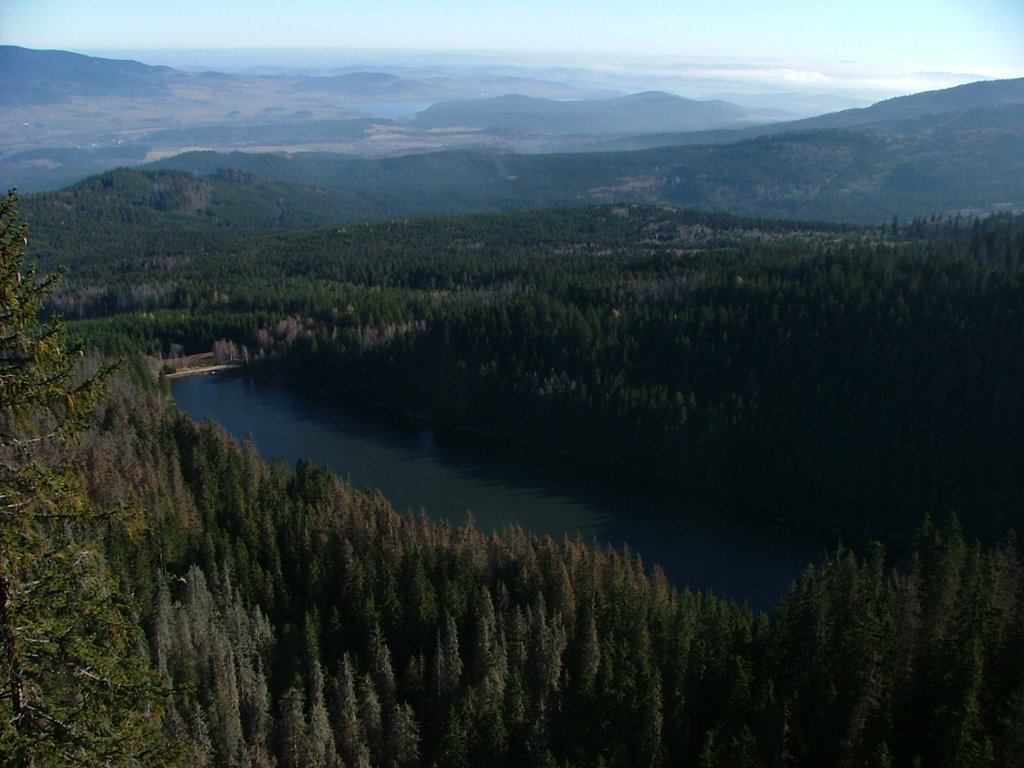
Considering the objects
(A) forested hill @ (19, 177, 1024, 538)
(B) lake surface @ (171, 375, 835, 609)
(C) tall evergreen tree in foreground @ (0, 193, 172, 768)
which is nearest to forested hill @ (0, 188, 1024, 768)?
(C) tall evergreen tree in foreground @ (0, 193, 172, 768)

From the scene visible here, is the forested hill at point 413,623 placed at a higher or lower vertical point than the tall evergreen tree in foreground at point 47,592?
lower

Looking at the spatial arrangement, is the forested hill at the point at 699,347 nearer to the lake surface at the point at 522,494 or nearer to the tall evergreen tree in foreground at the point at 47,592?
the lake surface at the point at 522,494

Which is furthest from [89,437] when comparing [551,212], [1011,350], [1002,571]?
[551,212]

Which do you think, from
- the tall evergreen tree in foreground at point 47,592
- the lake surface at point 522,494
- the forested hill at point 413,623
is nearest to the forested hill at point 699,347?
the forested hill at point 413,623

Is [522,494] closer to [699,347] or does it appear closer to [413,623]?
[699,347]

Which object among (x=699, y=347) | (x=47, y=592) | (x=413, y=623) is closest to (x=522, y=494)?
(x=699, y=347)

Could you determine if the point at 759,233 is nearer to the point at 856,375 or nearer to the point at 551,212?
the point at 551,212
